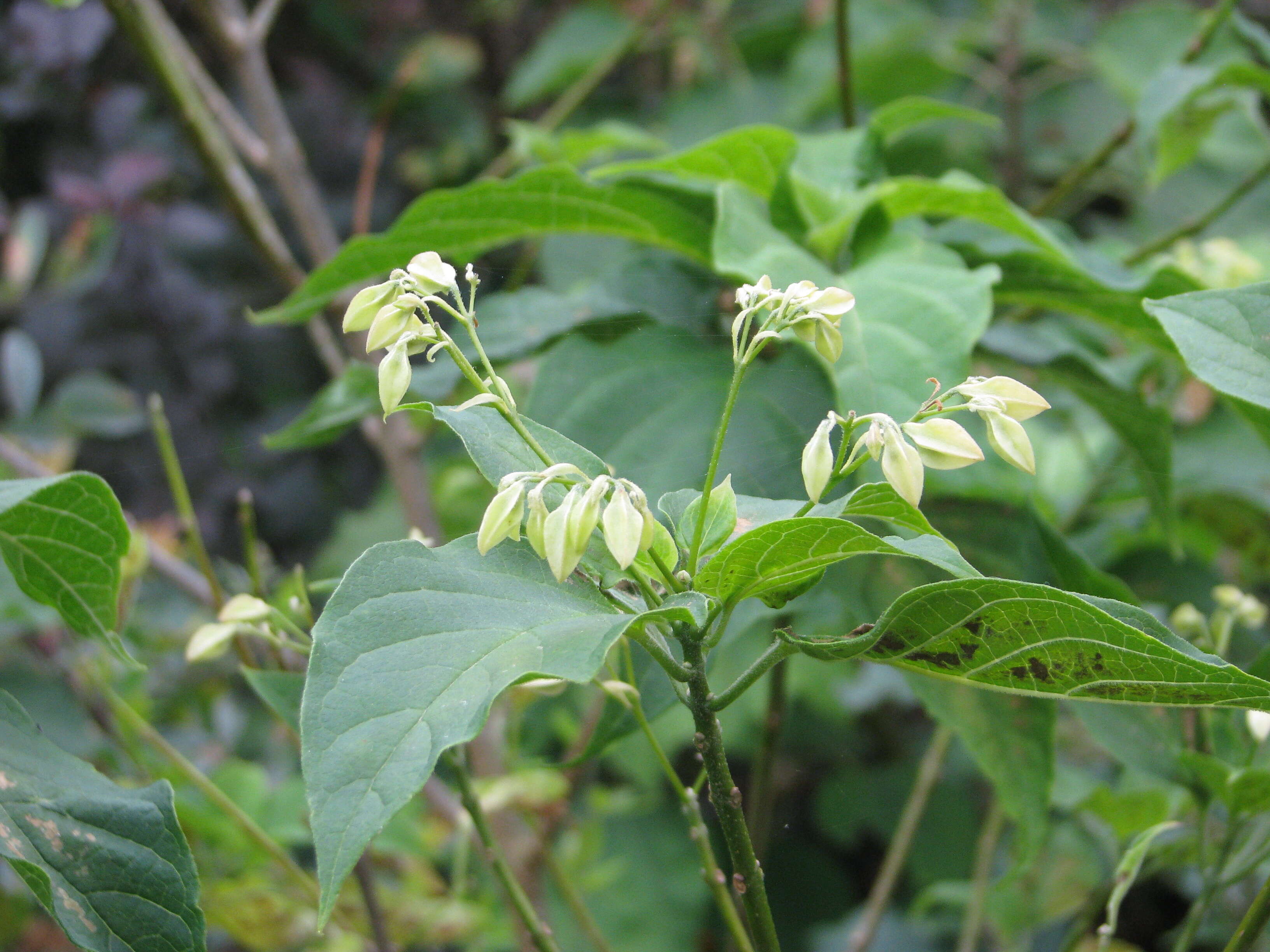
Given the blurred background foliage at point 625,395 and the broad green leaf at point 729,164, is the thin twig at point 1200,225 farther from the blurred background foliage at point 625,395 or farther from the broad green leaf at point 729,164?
the broad green leaf at point 729,164

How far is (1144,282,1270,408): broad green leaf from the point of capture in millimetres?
320

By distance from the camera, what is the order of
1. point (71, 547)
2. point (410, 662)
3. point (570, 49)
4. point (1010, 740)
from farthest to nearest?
point (570, 49) < point (1010, 740) < point (71, 547) < point (410, 662)

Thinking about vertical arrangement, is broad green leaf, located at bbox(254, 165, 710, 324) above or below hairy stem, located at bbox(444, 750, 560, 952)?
above

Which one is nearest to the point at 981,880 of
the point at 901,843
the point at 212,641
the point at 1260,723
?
the point at 901,843

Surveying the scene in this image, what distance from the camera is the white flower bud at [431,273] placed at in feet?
1.00

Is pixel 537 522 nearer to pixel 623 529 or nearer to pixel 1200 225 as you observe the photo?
pixel 623 529

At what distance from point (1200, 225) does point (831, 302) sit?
0.59 metres

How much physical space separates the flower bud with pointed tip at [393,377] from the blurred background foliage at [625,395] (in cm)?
19

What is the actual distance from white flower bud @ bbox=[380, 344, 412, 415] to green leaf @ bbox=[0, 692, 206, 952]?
0.16 m

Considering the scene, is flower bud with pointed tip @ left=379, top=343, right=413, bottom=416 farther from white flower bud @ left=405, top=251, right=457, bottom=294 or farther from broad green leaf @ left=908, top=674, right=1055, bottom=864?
broad green leaf @ left=908, top=674, right=1055, bottom=864

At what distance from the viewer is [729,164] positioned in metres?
0.59

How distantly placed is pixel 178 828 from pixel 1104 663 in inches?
11.7

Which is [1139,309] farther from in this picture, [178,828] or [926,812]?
[926,812]

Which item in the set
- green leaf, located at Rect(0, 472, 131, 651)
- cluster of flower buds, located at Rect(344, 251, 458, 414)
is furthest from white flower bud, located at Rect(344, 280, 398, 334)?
green leaf, located at Rect(0, 472, 131, 651)
